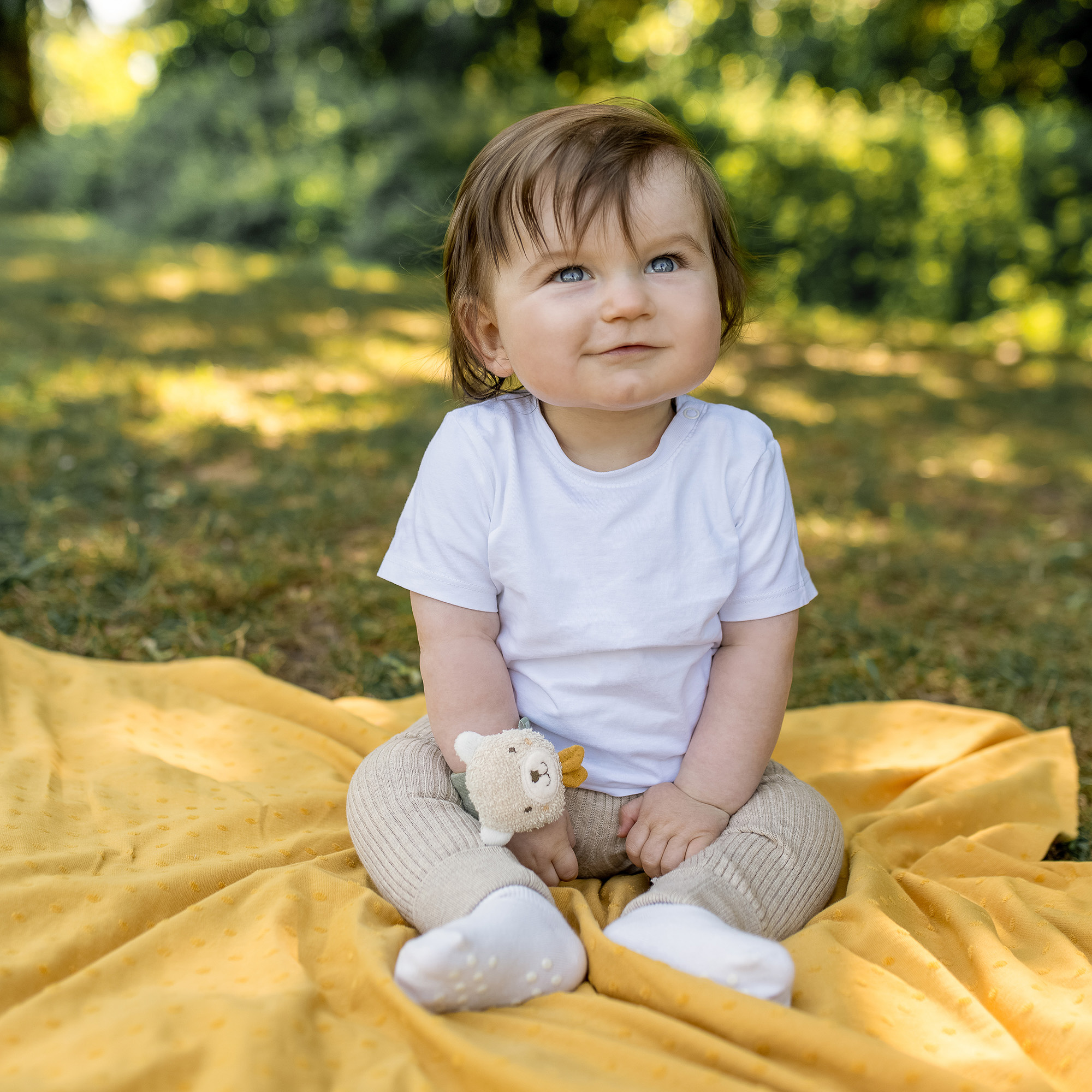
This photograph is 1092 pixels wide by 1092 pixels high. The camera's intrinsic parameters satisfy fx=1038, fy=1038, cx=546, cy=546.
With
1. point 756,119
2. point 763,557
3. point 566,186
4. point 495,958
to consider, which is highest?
point 756,119

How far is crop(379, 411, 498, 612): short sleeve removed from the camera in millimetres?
1714

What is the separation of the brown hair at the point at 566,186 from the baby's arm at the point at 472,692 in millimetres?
448

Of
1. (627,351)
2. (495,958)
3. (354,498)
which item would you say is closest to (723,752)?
(495,958)

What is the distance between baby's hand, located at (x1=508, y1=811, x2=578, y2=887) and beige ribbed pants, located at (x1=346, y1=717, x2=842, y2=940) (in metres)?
0.06

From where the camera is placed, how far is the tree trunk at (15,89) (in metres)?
17.4

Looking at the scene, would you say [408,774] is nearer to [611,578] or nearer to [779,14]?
[611,578]

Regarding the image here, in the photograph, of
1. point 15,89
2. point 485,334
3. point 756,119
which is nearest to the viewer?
point 485,334

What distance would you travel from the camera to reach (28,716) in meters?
2.12

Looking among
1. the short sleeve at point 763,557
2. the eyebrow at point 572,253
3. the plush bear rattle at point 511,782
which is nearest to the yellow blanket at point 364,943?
the plush bear rattle at point 511,782

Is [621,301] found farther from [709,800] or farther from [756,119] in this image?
[756,119]

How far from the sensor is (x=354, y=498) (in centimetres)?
360

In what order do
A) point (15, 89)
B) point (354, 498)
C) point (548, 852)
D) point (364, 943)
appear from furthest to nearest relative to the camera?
point (15, 89) < point (354, 498) < point (548, 852) < point (364, 943)

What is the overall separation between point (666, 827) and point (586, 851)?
0.15m

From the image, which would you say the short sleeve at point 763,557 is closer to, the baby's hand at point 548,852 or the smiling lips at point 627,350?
the smiling lips at point 627,350
